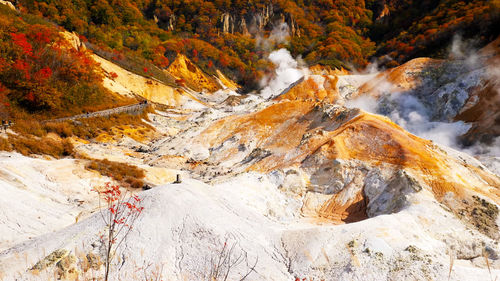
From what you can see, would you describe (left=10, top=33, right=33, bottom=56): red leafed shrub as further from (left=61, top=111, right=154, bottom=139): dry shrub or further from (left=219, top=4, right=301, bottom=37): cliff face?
(left=219, top=4, right=301, bottom=37): cliff face

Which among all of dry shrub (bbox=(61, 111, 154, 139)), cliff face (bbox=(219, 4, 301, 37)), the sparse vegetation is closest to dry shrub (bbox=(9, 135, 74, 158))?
dry shrub (bbox=(61, 111, 154, 139))

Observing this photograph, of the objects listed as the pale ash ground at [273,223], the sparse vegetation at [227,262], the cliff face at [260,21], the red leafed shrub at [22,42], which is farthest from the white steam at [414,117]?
the cliff face at [260,21]

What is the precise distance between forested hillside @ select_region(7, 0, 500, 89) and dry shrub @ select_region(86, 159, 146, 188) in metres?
38.2

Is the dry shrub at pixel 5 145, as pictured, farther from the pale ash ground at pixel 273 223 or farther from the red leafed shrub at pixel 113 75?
the red leafed shrub at pixel 113 75

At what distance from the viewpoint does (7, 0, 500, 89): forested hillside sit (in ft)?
178

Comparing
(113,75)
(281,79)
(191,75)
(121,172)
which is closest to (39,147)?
(121,172)

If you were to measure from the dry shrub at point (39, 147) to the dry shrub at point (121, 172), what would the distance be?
3.15m

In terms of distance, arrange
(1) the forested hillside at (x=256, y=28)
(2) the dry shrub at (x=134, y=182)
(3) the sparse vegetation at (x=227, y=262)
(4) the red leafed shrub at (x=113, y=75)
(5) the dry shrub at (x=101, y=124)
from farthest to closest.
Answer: (1) the forested hillside at (x=256, y=28)
(4) the red leafed shrub at (x=113, y=75)
(5) the dry shrub at (x=101, y=124)
(2) the dry shrub at (x=134, y=182)
(3) the sparse vegetation at (x=227, y=262)

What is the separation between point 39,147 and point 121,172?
15.9ft

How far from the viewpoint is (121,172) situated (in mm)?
13633

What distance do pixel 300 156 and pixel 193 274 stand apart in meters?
9.53

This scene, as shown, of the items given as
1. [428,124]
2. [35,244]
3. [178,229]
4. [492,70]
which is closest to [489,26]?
[492,70]

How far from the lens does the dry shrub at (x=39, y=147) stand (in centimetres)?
A: 1361

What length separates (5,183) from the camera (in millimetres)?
8773
